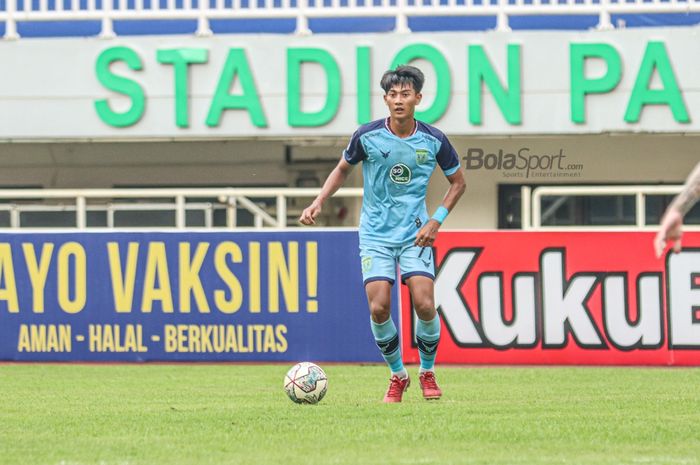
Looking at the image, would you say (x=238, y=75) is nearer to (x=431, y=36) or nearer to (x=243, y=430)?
(x=431, y=36)

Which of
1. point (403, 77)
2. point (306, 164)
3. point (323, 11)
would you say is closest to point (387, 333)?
point (403, 77)

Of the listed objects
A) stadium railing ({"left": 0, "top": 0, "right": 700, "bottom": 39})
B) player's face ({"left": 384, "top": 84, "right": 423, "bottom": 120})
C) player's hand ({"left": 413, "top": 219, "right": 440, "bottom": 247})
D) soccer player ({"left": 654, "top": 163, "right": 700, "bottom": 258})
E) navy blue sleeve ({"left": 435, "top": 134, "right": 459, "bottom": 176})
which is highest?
stadium railing ({"left": 0, "top": 0, "right": 700, "bottom": 39})

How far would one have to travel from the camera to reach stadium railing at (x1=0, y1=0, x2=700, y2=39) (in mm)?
18141

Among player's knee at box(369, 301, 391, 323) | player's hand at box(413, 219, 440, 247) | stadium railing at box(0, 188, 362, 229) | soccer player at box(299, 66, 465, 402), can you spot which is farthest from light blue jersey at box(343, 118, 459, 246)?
stadium railing at box(0, 188, 362, 229)

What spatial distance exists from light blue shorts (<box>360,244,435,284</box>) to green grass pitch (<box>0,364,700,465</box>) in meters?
0.81

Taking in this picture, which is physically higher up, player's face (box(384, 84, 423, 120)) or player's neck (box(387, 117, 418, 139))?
player's face (box(384, 84, 423, 120))

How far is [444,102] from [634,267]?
4.16m

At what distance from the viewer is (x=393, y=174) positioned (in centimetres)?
1005

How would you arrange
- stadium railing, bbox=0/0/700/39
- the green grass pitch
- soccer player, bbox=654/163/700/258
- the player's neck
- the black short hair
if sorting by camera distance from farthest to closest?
stadium railing, bbox=0/0/700/39 < the player's neck < the black short hair < the green grass pitch < soccer player, bbox=654/163/700/258

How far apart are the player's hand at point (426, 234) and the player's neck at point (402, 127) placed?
596 mm

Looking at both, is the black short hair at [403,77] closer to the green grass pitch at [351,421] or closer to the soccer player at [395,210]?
the soccer player at [395,210]

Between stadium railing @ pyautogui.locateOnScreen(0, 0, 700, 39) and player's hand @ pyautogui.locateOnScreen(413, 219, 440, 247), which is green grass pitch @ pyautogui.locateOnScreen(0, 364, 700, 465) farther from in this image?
stadium railing @ pyautogui.locateOnScreen(0, 0, 700, 39)

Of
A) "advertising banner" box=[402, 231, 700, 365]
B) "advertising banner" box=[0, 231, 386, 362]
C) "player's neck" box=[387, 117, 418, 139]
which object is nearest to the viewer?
"player's neck" box=[387, 117, 418, 139]
